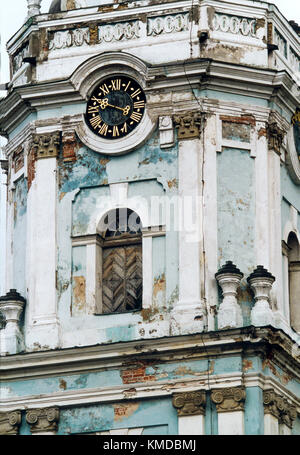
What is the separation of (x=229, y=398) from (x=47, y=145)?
5469mm

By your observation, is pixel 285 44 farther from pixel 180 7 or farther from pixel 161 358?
pixel 161 358

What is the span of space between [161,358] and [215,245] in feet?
6.96

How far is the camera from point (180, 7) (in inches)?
1928

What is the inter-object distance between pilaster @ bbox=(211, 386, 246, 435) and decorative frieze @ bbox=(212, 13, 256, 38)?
6152 millimetres

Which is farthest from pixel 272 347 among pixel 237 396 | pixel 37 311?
pixel 37 311

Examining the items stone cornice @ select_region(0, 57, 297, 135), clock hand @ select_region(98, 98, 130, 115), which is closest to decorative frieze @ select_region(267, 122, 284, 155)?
stone cornice @ select_region(0, 57, 297, 135)

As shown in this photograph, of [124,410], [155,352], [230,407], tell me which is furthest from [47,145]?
[230,407]

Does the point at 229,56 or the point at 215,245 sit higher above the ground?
the point at 229,56

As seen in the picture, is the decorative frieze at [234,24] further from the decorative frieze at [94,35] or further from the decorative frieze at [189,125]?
the decorative frieze at [189,125]

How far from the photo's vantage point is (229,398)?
46.8m

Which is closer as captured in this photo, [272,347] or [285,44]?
[272,347]

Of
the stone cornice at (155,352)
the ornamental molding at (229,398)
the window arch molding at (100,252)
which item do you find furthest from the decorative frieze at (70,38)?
the ornamental molding at (229,398)

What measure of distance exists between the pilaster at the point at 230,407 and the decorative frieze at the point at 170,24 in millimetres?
6192

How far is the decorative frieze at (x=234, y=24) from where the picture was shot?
49.0 meters
